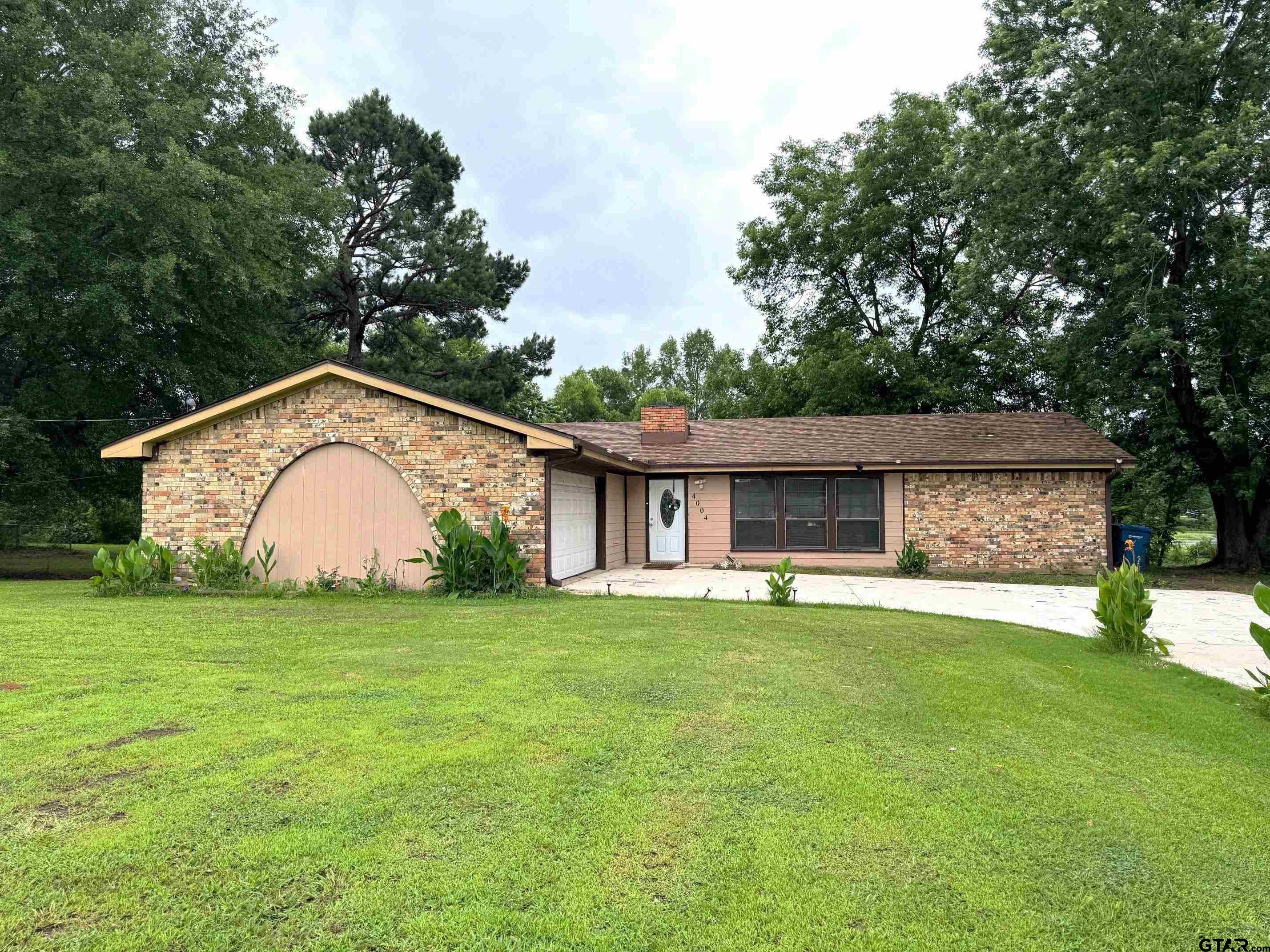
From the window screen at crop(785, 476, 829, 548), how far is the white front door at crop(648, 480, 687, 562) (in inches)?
87.1

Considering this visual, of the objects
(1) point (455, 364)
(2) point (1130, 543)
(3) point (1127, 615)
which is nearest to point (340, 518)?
(3) point (1127, 615)

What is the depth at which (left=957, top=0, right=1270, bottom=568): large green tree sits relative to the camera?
13.0 meters

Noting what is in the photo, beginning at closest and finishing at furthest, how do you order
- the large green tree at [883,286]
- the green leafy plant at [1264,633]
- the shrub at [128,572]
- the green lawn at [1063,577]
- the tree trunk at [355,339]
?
the green leafy plant at [1264,633]
the shrub at [128,572]
the green lawn at [1063,577]
the large green tree at [883,286]
the tree trunk at [355,339]

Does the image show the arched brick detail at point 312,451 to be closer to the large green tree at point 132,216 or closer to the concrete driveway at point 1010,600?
the concrete driveway at point 1010,600

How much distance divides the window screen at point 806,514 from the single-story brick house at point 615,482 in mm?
33

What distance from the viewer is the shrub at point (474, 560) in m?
9.58

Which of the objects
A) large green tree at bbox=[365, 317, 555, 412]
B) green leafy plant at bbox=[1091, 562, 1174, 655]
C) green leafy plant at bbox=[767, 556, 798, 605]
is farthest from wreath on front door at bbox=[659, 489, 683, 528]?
large green tree at bbox=[365, 317, 555, 412]

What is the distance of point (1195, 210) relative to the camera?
546 inches

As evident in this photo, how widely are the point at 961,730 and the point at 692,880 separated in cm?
237

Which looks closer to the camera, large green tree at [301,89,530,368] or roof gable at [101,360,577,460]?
roof gable at [101,360,577,460]

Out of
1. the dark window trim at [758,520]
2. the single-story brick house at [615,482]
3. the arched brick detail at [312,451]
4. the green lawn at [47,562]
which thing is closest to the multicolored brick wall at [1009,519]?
the single-story brick house at [615,482]

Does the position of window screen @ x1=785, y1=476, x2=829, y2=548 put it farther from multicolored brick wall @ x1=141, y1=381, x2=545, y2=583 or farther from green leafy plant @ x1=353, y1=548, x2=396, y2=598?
green leafy plant @ x1=353, y1=548, x2=396, y2=598

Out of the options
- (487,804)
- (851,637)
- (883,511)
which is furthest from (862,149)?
(487,804)

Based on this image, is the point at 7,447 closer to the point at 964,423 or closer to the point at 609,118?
the point at 609,118
